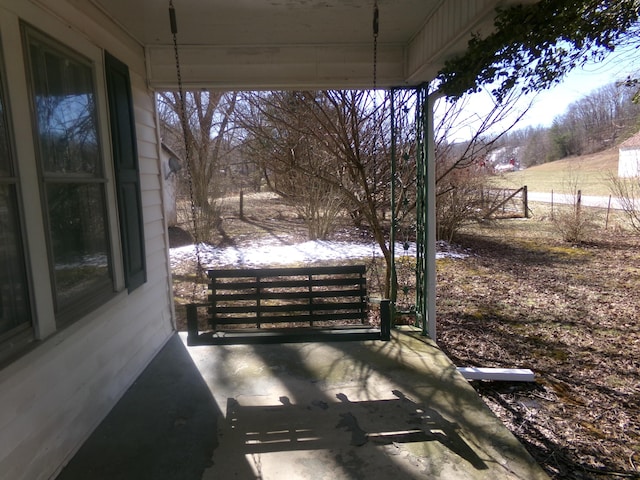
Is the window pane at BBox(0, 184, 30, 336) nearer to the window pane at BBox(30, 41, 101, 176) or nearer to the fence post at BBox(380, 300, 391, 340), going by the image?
the window pane at BBox(30, 41, 101, 176)

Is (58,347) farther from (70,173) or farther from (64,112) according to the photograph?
(64,112)

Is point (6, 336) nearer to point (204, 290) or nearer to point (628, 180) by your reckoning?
point (204, 290)

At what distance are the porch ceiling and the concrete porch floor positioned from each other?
2233 millimetres

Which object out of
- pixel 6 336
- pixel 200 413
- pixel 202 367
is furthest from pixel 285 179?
pixel 6 336

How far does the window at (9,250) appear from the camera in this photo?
166cm

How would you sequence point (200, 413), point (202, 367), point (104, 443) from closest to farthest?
point (104, 443) < point (200, 413) < point (202, 367)

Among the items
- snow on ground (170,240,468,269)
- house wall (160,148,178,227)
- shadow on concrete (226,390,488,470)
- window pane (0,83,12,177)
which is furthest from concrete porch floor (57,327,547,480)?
house wall (160,148,178,227)

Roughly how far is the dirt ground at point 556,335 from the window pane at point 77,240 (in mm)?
2927

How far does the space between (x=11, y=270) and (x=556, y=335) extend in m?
4.96

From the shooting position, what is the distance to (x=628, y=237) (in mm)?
9438

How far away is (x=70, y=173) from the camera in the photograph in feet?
7.28

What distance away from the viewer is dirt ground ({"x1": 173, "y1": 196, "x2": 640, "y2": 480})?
290cm

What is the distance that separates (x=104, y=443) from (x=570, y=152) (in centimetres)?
3331

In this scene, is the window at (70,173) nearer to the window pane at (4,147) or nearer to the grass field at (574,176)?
the window pane at (4,147)
